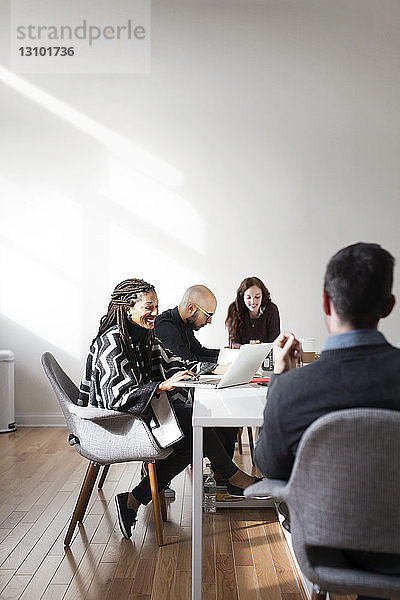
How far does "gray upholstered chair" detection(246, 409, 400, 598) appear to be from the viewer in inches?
60.7

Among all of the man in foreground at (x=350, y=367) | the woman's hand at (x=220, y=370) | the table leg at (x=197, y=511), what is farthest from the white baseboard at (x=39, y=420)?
→ the man in foreground at (x=350, y=367)

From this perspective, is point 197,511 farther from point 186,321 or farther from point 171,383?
point 186,321

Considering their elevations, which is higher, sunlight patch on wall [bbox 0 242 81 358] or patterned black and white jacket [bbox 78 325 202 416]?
sunlight patch on wall [bbox 0 242 81 358]

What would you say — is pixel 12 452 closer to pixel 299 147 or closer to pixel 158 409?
pixel 158 409

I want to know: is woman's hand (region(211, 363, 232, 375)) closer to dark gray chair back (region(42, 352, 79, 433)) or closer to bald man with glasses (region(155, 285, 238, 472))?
bald man with glasses (region(155, 285, 238, 472))

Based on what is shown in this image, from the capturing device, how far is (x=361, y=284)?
1.68 metres

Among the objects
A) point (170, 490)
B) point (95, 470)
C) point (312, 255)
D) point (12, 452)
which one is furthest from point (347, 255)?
point (312, 255)

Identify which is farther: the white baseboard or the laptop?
the white baseboard

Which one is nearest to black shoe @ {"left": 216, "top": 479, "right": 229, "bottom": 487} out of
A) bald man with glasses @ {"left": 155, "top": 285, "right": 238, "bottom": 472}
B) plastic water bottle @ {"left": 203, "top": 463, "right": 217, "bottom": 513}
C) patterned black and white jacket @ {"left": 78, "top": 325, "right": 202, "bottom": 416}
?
plastic water bottle @ {"left": 203, "top": 463, "right": 217, "bottom": 513}

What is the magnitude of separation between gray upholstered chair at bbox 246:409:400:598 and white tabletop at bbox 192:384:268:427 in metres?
0.74

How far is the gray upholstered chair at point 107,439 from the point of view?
3.11 metres

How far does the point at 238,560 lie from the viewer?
121 inches

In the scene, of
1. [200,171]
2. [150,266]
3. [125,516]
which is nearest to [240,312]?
[150,266]

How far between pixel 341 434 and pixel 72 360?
509 centimetres
